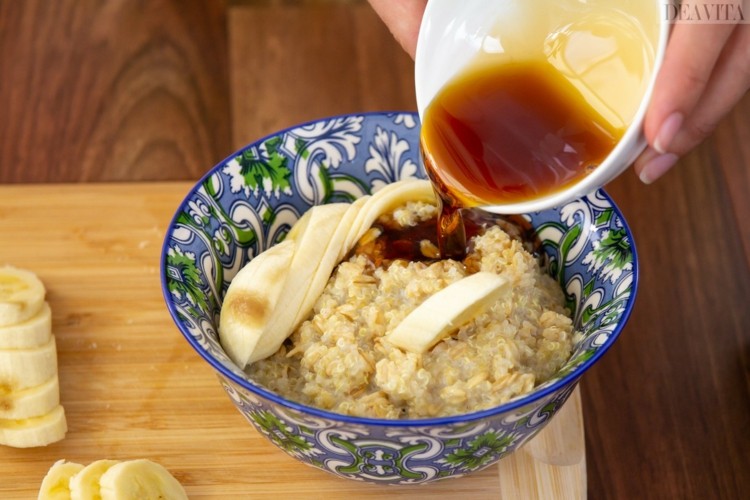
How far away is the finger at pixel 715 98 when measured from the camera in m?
1.43

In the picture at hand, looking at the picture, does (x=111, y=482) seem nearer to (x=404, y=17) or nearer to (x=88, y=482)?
(x=88, y=482)

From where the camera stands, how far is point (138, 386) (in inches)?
73.3

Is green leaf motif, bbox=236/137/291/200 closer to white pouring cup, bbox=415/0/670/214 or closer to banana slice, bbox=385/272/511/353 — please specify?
white pouring cup, bbox=415/0/670/214

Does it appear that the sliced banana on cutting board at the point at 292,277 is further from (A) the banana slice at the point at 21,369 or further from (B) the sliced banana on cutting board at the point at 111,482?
(A) the banana slice at the point at 21,369

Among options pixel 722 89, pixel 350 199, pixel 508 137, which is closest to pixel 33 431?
pixel 350 199

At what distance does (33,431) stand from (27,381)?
11cm

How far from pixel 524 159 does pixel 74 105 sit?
4.91 ft

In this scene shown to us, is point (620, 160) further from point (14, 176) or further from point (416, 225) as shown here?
point (14, 176)

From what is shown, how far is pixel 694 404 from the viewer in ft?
6.57

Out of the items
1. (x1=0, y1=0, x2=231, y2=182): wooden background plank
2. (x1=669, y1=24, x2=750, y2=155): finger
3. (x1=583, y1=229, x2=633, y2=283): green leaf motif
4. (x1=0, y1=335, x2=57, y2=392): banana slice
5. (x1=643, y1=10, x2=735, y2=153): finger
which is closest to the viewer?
(x1=643, y1=10, x2=735, y2=153): finger

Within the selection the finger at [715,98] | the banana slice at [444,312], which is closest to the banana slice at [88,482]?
the banana slice at [444,312]

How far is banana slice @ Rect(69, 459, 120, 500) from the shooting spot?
1561 mm

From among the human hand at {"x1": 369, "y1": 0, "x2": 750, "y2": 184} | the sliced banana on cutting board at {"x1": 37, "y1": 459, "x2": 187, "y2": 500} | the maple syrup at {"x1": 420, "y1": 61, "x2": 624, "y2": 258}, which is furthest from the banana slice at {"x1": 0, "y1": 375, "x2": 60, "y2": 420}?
the human hand at {"x1": 369, "y1": 0, "x2": 750, "y2": 184}

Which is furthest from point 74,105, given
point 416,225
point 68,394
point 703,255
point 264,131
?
point 703,255
